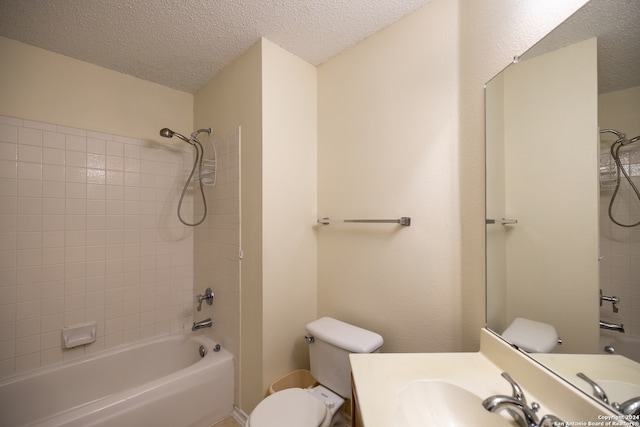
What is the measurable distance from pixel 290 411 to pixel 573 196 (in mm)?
1387

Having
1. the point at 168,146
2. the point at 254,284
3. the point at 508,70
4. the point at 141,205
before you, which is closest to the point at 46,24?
the point at 168,146

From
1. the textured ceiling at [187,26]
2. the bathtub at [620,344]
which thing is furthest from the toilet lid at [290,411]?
the textured ceiling at [187,26]

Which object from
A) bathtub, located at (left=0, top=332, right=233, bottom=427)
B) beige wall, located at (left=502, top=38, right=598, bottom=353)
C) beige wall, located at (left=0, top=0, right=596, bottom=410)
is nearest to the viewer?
beige wall, located at (left=502, top=38, right=598, bottom=353)

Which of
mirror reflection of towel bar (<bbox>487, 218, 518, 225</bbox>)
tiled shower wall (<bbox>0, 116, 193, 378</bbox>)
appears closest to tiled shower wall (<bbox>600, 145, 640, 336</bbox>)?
mirror reflection of towel bar (<bbox>487, 218, 518, 225</bbox>)

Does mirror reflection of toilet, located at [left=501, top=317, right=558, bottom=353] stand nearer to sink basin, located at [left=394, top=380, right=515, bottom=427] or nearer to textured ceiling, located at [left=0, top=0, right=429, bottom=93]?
sink basin, located at [left=394, top=380, right=515, bottom=427]

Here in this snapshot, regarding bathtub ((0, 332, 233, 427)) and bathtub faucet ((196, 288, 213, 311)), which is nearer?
bathtub ((0, 332, 233, 427))

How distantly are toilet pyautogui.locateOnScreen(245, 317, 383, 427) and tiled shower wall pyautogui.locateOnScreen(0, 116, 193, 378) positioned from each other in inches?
51.7

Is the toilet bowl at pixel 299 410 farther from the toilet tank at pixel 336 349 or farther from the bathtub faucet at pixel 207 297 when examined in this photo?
the bathtub faucet at pixel 207 297

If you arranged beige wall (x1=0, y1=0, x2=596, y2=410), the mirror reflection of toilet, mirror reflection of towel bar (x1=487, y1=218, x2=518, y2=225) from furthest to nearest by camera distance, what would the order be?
beige wall (x1=0, y1=0, x2=596, y2=410) → mirror reflection of towel bar (x1=487, y1=218, x2=518, y2=225) → the mirror reflection of toilet

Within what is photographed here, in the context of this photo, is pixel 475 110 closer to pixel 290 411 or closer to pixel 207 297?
pixel 290 411

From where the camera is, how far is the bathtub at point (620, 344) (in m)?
0.57

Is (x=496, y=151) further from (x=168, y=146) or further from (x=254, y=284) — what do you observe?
(x=168, y=146)

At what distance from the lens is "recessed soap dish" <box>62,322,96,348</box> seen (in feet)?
5.24

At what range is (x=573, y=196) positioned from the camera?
28.5 inches
